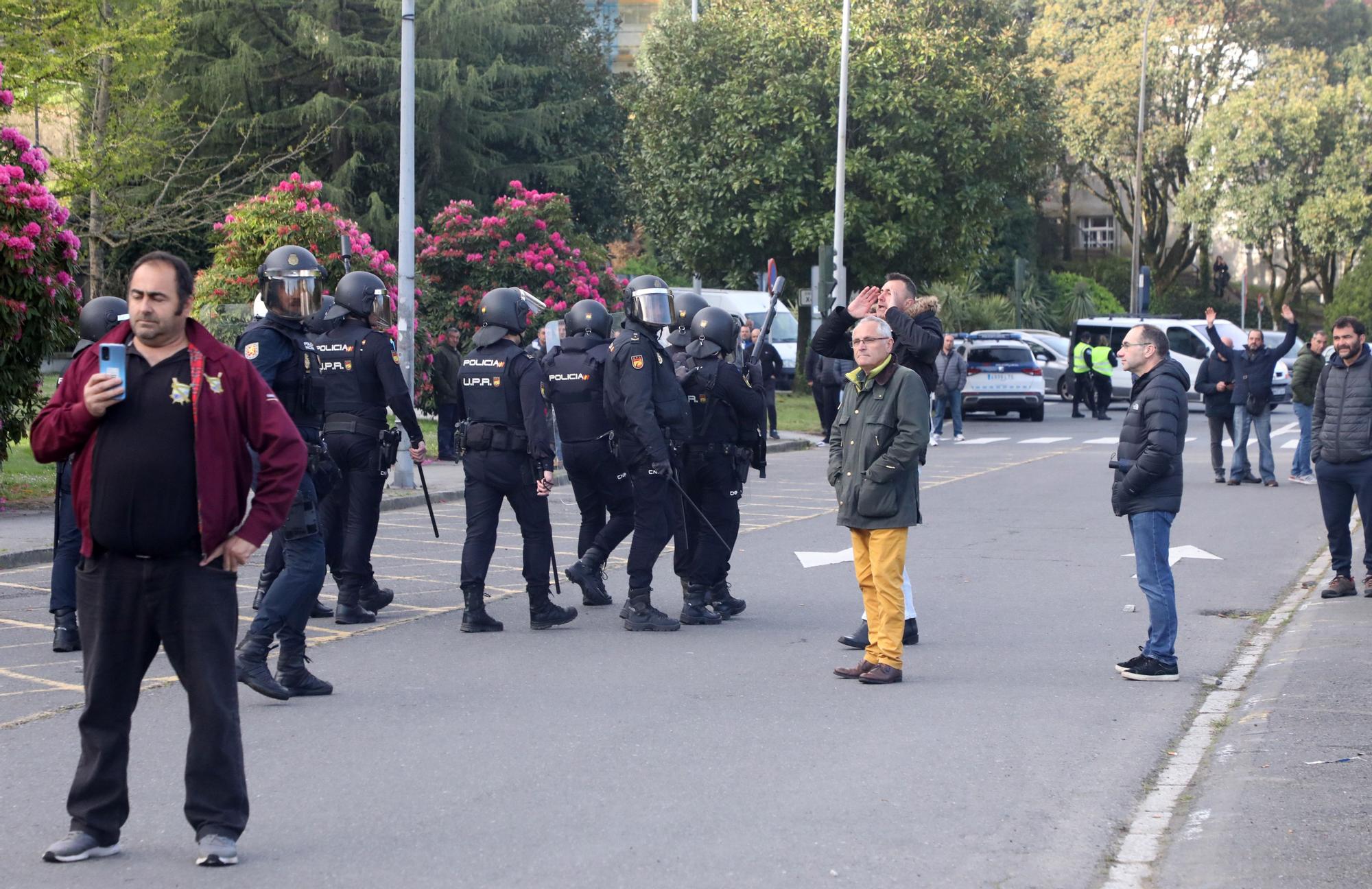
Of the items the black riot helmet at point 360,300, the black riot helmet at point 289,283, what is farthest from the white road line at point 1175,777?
the black riot helmet at point 360,300

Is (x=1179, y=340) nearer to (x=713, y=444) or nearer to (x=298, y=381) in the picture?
(x=713, y=444)

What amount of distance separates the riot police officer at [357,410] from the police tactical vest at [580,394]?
97 centimetres

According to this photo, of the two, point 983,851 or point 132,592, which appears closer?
point 132,592

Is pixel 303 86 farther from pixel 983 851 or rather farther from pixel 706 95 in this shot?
pixel 983 851

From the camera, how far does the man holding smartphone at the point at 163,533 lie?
468 cm

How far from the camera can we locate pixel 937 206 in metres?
31.4

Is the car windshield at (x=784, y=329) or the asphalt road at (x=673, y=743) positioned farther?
the car windshield at (x=784, y=329)

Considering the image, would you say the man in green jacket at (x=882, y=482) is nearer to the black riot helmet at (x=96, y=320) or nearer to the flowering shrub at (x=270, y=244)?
the black riot helmet at (x=96, y=320)

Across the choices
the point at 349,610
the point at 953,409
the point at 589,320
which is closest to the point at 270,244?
the point at 953,409

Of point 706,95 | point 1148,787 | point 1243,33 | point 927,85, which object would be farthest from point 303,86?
point 1243,33

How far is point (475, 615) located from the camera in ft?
29.8

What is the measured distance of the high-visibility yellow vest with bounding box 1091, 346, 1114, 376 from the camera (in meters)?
33.3

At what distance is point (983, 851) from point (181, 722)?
11.6ft

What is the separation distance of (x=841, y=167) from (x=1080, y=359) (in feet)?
26.3
